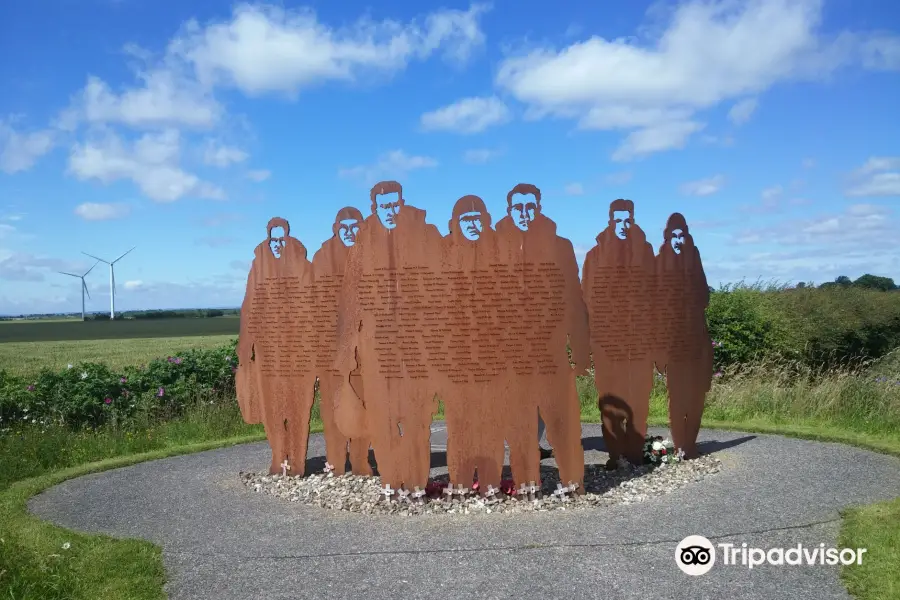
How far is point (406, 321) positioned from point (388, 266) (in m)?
0.57

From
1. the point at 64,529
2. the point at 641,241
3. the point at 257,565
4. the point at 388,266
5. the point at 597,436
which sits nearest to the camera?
the point at 257,565

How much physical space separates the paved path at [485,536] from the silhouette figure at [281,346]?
814 mm

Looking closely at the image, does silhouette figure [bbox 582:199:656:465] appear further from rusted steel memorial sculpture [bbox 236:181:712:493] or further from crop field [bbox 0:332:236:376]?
crop field [bbox 0:332:236:376]

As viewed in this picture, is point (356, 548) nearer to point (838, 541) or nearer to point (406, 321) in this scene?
point (406, 321)

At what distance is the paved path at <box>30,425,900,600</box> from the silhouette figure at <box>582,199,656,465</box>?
1.18 meters

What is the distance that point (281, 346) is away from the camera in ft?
27.7

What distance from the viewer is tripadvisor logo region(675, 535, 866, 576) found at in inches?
208

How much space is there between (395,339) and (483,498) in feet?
5.68

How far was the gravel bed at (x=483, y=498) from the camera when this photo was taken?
22.9 ft

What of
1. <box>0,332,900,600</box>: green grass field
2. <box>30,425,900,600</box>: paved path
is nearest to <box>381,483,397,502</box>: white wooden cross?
<box>30,425,900,600</box>: paved path

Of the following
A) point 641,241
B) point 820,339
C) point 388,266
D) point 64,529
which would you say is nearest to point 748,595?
point 388,266

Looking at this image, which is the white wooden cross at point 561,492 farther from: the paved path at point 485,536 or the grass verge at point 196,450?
the grass verge at point 196,450

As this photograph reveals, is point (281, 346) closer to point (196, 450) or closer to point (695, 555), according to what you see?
point (196, 450)

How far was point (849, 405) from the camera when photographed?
450 inches
